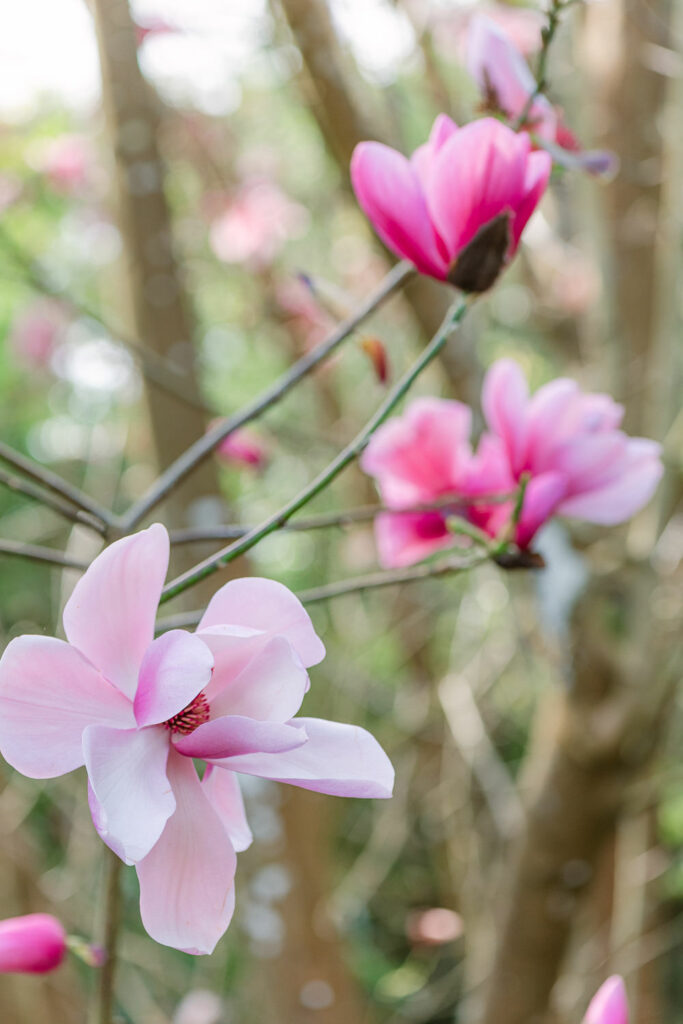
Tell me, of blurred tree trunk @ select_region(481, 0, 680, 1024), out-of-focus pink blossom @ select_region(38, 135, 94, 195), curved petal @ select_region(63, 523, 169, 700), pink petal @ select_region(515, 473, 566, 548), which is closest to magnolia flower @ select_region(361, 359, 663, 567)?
pink petal @ select_region(515, 473, 566, 548)

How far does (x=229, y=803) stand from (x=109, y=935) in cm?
9

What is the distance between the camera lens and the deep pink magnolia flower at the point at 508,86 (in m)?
0.49

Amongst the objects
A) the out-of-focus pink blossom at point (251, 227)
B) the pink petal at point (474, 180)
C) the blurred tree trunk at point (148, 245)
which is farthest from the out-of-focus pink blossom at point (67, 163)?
the pink petal at point (474, 180)

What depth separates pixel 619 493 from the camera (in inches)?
19.6

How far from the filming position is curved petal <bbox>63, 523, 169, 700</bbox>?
0.29m

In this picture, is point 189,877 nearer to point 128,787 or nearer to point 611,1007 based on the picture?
point 128,787

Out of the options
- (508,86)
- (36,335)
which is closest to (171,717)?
(508,86)

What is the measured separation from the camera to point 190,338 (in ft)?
3.63

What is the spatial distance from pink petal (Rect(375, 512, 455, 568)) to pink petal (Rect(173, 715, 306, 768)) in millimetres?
303

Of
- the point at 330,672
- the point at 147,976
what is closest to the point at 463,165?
the point at 330,672

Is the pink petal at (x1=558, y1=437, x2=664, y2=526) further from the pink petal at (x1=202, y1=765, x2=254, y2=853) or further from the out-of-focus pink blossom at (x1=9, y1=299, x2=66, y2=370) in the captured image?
the out-of-focus pink blossom at (x1=9, y1=299, x2=66, y2=370)

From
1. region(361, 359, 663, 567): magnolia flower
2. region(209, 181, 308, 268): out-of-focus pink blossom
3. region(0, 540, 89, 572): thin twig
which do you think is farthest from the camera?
region(209, 181, 308, 268): out-of-focus pink blossom

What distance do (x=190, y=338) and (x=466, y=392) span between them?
1.12ft

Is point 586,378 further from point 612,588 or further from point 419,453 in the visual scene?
point 419,453
